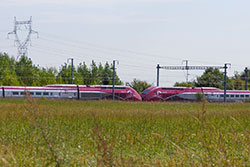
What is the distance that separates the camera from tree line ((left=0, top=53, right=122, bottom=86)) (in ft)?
204

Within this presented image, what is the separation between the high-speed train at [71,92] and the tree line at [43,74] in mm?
9865

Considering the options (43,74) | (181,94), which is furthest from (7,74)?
(181,94)

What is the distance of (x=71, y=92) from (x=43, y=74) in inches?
880

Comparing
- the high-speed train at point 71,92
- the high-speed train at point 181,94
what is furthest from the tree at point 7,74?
the high-speed train at point 181,94

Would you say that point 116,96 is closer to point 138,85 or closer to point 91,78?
point 91,78

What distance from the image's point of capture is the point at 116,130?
14.2 m

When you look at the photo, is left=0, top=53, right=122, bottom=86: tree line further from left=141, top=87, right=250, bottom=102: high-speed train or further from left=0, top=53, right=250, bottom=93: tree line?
left=141, top=87, right=250, bottom=102: high-speed train

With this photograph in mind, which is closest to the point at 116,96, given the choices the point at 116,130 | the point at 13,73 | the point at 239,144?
the point at 13,73

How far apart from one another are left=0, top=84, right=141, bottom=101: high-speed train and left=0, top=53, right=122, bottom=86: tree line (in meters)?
9.87

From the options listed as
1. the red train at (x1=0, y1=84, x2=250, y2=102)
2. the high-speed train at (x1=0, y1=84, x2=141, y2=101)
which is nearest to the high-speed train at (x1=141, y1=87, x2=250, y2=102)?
the red train at (x1=0, y1=84, x2=250, y2=102)

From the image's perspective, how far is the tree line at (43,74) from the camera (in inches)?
2452

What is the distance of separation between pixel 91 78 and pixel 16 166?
66865 mm

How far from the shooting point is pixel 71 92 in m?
49.4

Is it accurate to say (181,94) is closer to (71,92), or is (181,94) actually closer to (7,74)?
(71,92)
